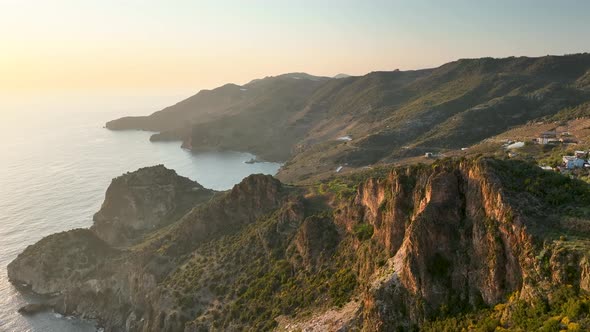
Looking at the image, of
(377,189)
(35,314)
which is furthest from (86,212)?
(377,189)

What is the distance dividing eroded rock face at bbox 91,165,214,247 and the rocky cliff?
36.1 feet

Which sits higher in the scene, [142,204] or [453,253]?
[453,253]

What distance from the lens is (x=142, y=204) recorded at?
9656 cm

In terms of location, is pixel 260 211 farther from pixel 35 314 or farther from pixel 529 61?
pixel 529 61

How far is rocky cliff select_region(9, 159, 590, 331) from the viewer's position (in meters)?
28.6

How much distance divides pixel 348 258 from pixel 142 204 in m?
64.3

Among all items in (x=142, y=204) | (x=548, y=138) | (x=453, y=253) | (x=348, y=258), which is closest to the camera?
(x=453, y=253)

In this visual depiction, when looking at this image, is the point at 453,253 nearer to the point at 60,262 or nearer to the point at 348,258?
the point at 348,258

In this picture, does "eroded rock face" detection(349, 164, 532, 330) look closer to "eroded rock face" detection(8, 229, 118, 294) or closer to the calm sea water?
the calm sea water

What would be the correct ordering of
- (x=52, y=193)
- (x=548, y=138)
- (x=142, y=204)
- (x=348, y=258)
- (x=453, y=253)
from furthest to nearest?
(x=52, y=193) < (x=142, y=204) < (x=548, y=138) < (x=348, y=258) < (x=453, y=253)

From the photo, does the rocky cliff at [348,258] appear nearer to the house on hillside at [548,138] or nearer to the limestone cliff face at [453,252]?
the limestone cliff face at [453,252]

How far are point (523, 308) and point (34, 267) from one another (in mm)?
82486

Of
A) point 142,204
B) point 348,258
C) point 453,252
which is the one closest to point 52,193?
point 142,204

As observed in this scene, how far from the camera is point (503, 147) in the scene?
95.0 metres
